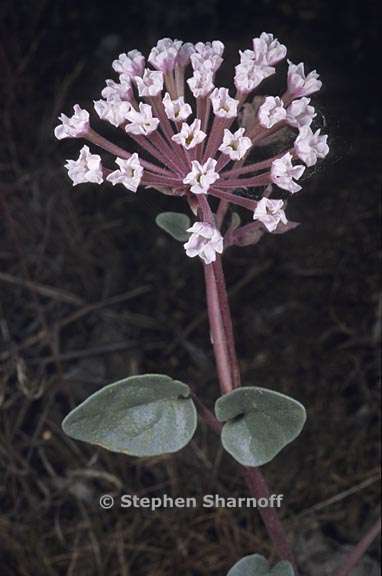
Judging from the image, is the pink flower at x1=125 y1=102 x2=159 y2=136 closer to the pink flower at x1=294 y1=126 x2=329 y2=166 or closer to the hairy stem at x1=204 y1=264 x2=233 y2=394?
the pink flower at x1=294 y1=126 x2=329 y2=166

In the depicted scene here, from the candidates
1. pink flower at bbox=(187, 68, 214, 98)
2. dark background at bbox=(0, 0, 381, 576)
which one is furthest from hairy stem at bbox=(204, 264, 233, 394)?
dark background at bbox=(0, 0, 381, 576)

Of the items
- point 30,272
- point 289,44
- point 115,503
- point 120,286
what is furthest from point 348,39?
point 115,503

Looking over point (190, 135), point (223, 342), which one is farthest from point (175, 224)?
point (190, 135)

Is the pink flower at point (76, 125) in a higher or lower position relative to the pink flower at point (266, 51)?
lower

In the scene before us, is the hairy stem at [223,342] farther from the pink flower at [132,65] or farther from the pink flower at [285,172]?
the pink flower at [132,65]

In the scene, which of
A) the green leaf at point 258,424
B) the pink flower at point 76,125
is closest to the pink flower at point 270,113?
the pink flower at point 76,125

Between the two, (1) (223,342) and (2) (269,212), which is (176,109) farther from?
(1) (223,342)
